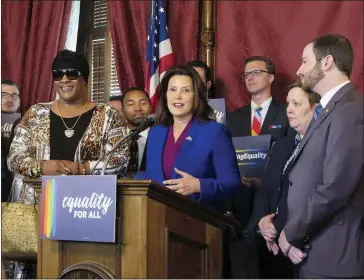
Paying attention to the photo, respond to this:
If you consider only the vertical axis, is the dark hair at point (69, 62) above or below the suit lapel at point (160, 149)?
above

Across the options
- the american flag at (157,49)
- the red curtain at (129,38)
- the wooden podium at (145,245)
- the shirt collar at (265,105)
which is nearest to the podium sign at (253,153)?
the shirt collar at (265,105)

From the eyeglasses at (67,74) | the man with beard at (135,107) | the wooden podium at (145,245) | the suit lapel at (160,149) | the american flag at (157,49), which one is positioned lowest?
the wooden podium at (145,245)

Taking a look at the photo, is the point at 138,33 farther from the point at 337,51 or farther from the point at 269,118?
the point at 337,51

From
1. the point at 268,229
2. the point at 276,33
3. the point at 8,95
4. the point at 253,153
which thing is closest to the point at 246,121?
the point at 253,153

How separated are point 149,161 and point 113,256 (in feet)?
2.02

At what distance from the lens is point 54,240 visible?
2.25 metres

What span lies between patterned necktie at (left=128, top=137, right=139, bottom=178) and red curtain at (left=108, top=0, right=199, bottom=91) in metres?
1.15

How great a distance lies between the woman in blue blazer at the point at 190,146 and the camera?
97.5 inches

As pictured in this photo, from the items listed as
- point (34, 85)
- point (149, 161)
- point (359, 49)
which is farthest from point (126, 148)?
point (34, 85)

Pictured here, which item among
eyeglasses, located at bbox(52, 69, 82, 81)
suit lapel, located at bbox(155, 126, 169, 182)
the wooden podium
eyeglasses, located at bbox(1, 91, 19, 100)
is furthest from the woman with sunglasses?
eyeglasses, located at bbox(1, 91, 19, 100)

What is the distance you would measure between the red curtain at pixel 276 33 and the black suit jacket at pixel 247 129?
41cm

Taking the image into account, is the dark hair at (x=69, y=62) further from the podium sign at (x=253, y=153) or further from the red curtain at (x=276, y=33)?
the red curtain at (x=276, y=33)

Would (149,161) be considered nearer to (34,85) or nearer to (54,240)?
(54,240)

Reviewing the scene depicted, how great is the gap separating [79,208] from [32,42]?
3155mm
